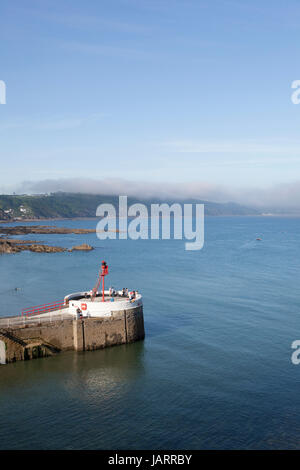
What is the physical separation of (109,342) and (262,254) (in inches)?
3090

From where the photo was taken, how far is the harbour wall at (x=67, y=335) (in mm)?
31531

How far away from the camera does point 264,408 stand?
2612 cm

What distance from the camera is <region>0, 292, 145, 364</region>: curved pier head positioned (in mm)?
31750

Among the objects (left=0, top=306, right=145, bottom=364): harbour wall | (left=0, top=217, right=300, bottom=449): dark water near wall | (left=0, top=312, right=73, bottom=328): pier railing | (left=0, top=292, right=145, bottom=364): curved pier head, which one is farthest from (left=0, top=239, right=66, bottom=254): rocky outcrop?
(left=0, top=306, right=145, bottom=364): harbour wall

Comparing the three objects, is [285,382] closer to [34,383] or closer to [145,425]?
[145,425]

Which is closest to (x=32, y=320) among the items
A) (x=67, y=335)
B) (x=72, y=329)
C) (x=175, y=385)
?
(x=67, y=335)

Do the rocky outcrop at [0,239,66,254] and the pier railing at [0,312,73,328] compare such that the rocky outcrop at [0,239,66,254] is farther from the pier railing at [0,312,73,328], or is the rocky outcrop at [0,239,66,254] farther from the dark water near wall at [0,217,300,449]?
the pier railing at [0,312,73,328]

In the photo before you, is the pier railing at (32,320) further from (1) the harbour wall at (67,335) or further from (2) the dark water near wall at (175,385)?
(2) the dark water near wall at (175,385)

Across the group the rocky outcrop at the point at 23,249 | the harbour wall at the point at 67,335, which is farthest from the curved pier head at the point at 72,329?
the rocky outcrop at the point at 23,249

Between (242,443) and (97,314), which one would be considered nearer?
(242,443)

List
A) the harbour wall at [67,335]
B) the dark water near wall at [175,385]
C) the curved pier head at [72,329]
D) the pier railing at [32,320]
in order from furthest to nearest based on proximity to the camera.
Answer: the pier railing at [32,320], the curved pier head at [72,329], the harbour wall at [67,335], the dark water near wall at [175,385]
